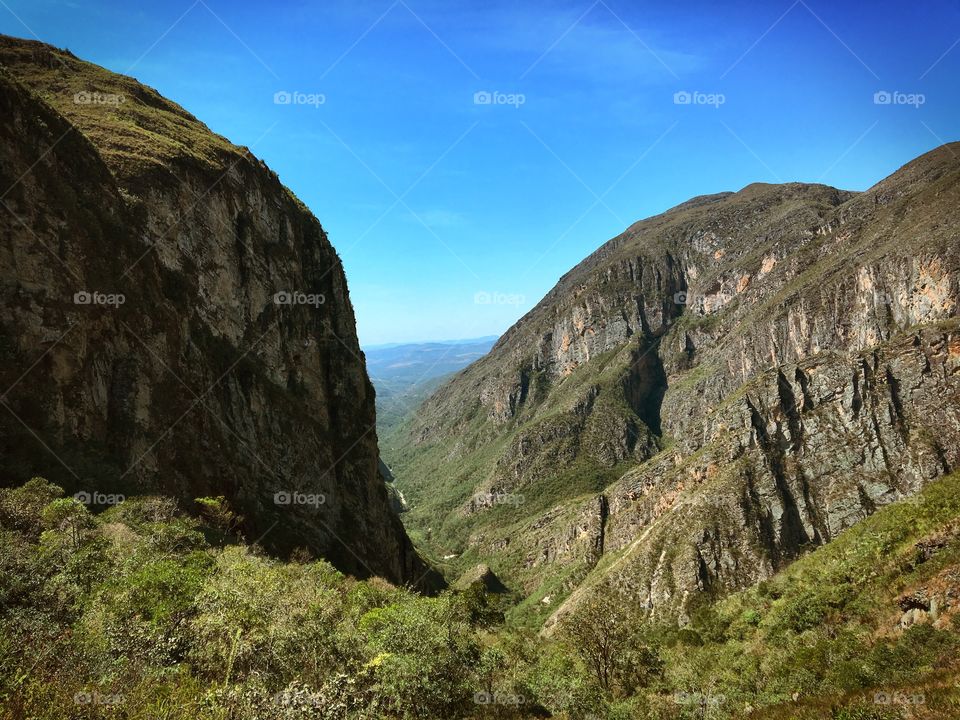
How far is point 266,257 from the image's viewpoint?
176 ft

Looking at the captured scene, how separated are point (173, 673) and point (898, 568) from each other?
4045cm

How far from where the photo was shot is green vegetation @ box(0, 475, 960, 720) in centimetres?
1118

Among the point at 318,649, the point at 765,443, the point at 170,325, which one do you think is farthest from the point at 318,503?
the point at 765,443

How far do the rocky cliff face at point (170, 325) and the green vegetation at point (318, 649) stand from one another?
550 cm

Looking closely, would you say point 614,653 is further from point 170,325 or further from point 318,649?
point 170,325

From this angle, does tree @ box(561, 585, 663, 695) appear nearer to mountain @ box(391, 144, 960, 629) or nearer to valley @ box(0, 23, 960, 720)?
valley @ box(0, 23, 960, 720)

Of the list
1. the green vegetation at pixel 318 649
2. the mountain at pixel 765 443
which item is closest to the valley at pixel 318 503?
the green vegetation at pixel 318 649

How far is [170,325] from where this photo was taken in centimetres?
3772

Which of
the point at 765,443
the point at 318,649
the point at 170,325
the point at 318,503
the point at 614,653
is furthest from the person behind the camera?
the point at 765,443

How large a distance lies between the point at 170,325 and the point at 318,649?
31.2 metres

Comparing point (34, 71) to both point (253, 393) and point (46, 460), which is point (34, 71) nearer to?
point (253, 393)

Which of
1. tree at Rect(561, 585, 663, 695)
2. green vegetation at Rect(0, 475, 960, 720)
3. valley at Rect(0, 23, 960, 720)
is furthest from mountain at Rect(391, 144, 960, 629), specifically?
green vegetation at Rect(0, 475, 960, 720)

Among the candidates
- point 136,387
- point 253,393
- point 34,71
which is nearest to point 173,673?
point 136,387

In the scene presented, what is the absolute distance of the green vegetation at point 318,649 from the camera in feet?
36.7
